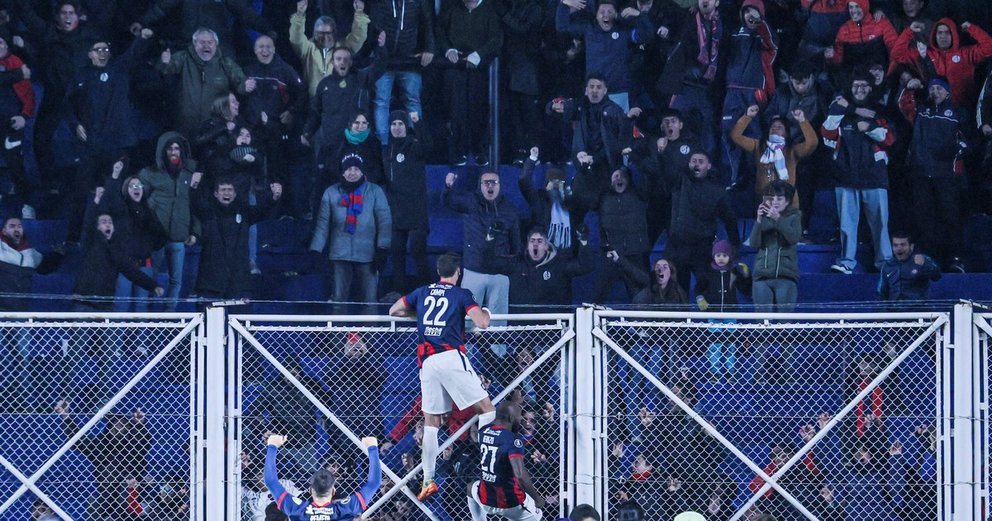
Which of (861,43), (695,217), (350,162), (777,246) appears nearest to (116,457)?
(350,162)

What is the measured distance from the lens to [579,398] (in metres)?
11.8

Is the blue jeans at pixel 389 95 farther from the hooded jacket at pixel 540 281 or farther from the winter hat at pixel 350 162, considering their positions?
the hooded jacket at pixel 540 281

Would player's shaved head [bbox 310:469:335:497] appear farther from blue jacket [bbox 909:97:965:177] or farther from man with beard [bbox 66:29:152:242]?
blue jacket [bbox 909:97:965:177]

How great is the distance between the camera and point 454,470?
12258 mm

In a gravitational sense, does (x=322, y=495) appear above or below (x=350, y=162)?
below

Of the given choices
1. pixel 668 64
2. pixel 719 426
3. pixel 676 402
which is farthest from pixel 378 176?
pixel 676 402

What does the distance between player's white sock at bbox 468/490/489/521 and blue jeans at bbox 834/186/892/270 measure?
276 inches

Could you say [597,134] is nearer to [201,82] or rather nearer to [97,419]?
[201,82]

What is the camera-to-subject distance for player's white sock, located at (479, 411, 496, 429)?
11758mm

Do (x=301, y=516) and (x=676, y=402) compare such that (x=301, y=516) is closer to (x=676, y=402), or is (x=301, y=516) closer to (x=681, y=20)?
(x=676, y=402)

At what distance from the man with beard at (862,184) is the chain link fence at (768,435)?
3975 mm

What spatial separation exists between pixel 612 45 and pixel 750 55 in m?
1.74

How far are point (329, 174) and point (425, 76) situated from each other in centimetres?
196

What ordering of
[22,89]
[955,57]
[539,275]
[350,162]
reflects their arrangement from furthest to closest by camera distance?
[955,57] → [22,89] → [350,162] → [539,275]
